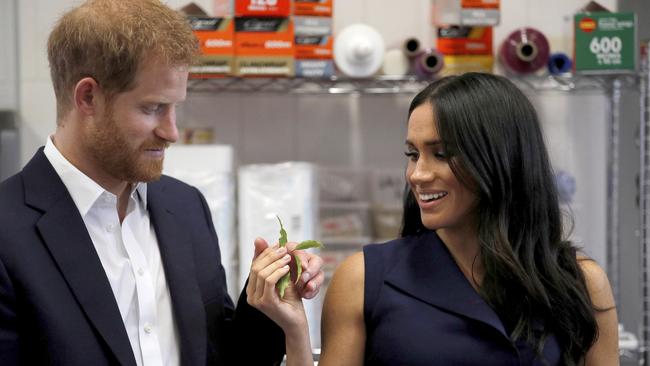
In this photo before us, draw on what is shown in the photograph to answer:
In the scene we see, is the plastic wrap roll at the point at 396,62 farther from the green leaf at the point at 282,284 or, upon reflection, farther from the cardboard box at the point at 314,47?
the green leaf at the point at 282,284

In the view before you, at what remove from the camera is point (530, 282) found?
140 centimetres

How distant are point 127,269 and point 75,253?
0.09 metres

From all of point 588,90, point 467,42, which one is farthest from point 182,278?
point 588,90

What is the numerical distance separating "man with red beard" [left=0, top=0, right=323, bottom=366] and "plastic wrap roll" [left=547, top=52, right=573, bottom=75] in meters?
1.37

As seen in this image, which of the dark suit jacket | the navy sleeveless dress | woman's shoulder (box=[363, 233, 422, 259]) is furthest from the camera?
woman's shoulder (box=[363, 233, 422, 259])

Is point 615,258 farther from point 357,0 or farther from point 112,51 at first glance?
point 112,51

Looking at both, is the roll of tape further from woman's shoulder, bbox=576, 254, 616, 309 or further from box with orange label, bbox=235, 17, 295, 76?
woman's shoulder, bbox=576, 254, 616, 309

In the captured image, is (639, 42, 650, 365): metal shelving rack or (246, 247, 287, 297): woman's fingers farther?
(639, 42, 650, 365): metal shelving rack

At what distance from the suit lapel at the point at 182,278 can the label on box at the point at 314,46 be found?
3.51 feet

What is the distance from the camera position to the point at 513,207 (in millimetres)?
1451

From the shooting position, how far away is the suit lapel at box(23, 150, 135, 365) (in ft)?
3.70

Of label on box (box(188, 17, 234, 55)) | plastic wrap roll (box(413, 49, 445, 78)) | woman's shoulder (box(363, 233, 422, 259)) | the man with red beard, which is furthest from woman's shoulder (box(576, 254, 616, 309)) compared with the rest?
label on box (box(188, 17, 234, 55))

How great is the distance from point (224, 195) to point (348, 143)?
0.55 metres

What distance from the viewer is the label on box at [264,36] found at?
7.50 feet
